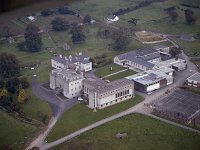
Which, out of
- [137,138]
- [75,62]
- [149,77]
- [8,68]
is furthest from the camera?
[75,62]

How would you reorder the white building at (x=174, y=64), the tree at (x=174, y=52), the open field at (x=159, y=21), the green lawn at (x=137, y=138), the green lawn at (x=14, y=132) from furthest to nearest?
the open field at (x=159, y=21) < the tree at (x=174, y=52) < the white building at (x=174, y=64) < the green lawn at (x=14, y=132) < the green lawn at (x=137, y=138)

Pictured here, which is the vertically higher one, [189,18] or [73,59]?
[189,18]

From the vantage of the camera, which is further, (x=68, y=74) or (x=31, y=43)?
(x=31, y=43)

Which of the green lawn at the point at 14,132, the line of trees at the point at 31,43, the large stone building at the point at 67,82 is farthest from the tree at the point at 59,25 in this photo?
the green lawn at the point at 14,132

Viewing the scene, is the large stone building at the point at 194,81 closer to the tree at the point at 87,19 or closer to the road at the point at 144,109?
the road at the point at 144,109

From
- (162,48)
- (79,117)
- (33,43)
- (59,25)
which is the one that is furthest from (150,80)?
(59,25)

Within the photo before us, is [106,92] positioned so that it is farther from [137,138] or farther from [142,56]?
[142,56]
